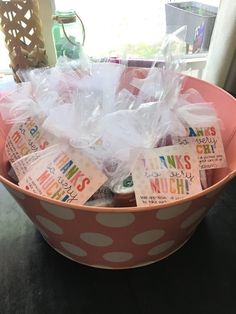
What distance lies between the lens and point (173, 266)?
1.52 ft

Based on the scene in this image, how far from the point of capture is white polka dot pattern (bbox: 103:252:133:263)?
41cm

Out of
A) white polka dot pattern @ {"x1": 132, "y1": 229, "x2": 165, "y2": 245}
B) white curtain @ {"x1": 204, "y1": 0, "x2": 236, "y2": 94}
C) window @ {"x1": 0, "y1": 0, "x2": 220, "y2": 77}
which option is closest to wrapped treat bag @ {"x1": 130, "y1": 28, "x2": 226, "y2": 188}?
white polka dot pattern @ {"x1": 132, "y1": 229, "x2": 165, "y2": 245}

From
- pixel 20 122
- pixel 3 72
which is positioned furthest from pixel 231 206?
pixel 3 72

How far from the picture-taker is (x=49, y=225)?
15.3 inches

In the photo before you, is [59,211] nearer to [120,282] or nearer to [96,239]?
[96,239]

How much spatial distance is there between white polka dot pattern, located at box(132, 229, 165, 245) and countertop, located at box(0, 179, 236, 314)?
96mm

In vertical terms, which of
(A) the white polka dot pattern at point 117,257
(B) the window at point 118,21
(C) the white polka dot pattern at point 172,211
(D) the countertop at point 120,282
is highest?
(C) the white polka dot pattern at point 172,211

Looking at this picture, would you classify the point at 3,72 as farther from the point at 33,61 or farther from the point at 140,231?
the point at 140,231

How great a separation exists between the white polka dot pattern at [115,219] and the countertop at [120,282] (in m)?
0.15

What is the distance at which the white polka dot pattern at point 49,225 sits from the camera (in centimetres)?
38

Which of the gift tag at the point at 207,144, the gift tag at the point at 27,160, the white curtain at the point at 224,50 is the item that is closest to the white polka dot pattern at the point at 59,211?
the gift tag at the point at 27,160

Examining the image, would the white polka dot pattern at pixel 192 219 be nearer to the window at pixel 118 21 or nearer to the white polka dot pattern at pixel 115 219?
the white polka dot pattern at pixel 115 219

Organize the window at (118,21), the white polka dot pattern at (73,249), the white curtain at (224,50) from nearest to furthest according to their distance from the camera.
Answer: the white polka dot pattern at (73,249), the white curtain at (224,50), the window at (118,21)

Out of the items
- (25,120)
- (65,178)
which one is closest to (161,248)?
(65,178)
